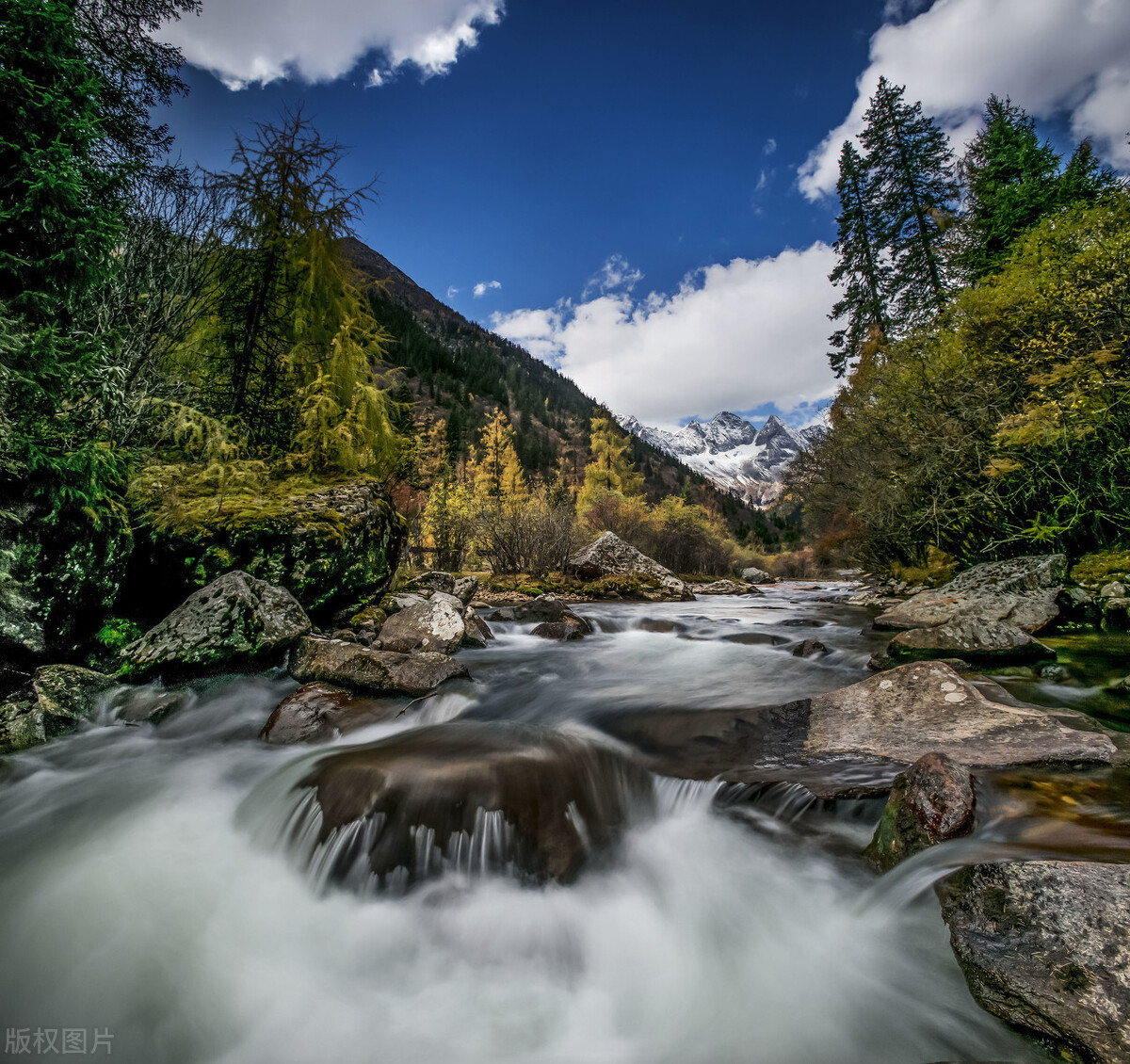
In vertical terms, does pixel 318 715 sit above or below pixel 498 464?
below

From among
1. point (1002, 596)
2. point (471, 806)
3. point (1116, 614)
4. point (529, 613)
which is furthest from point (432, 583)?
point (1116, 614)

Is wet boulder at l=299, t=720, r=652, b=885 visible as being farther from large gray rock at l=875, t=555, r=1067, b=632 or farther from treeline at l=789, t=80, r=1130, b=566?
treeline at l=789, t=80, r=1130, b=566

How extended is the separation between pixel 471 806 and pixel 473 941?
2.32ft

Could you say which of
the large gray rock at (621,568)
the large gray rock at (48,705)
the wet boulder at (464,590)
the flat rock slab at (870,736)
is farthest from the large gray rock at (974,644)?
the large gray rock at (621,568)

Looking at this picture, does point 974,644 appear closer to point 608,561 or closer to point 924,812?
point 924,812

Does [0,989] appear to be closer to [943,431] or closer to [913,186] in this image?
[943,431]

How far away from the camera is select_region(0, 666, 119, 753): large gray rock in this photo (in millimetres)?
3912

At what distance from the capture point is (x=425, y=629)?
273 inches

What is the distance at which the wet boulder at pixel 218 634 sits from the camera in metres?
4.82

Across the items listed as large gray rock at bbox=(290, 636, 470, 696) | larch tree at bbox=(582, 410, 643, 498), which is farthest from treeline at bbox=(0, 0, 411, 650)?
larch tree at bbox=(582, 410, 643, 498)

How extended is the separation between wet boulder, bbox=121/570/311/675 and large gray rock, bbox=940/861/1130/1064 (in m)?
5.97

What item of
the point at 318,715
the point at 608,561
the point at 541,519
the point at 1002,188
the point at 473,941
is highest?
the point at 1002,188

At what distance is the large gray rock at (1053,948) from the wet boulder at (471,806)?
1892mm

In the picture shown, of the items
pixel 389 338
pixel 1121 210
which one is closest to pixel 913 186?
pixel 1121 210
